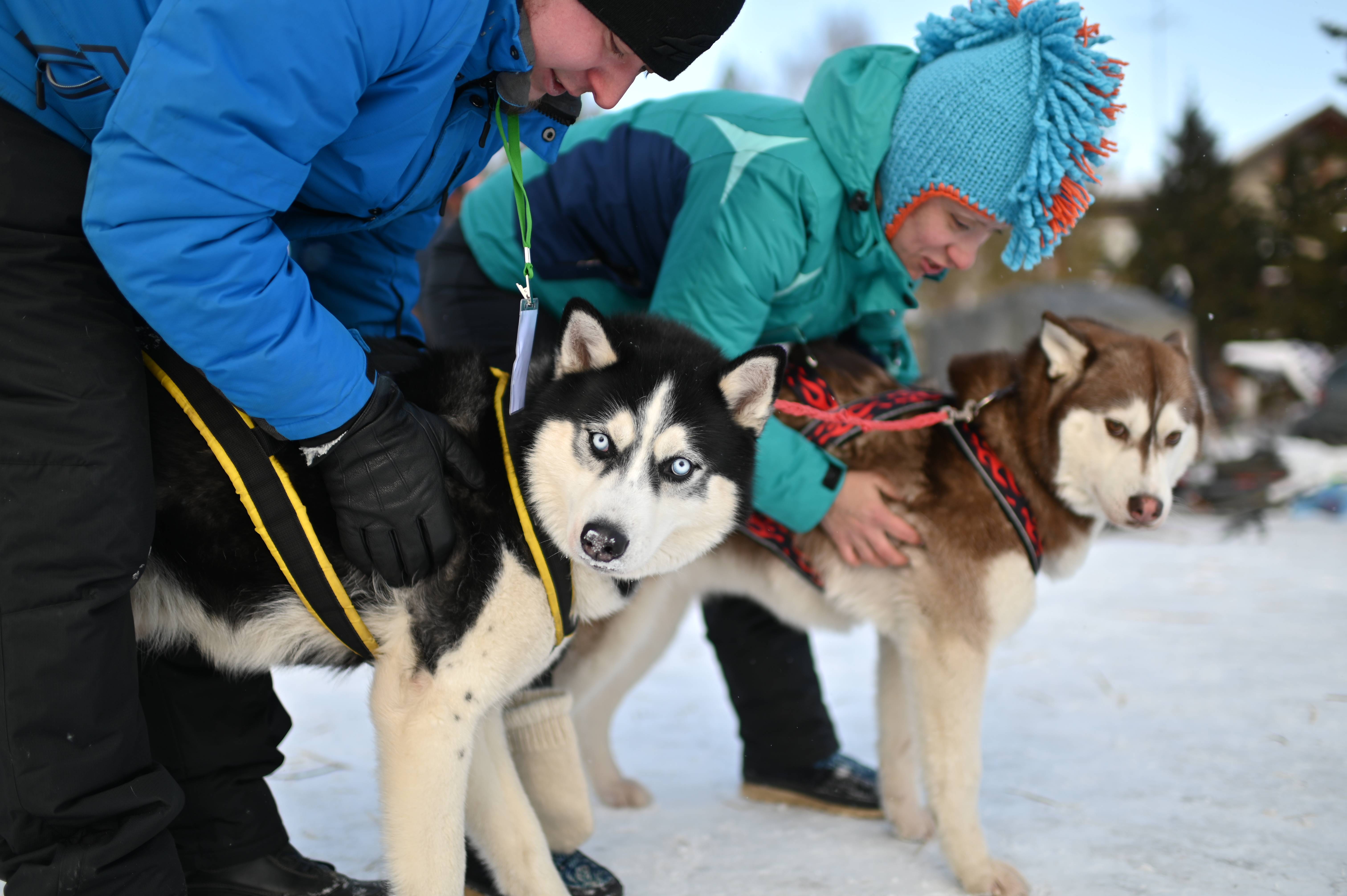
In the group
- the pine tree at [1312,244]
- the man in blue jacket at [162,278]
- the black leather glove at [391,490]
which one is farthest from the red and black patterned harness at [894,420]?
the pine tree at [1312,244]

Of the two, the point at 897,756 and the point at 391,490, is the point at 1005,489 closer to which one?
the point at 897,756

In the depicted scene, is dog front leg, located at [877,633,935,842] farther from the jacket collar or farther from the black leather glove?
the black leather glove

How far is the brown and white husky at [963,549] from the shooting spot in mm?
2553

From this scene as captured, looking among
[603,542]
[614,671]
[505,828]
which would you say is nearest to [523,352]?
[603,542]

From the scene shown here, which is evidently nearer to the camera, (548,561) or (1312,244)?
(548,561)

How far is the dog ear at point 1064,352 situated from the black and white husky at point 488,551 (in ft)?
3.59

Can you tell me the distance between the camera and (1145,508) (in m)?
2.56

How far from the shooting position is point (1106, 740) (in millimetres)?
3387

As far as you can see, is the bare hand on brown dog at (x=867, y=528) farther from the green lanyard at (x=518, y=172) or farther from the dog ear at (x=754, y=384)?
the green lanyard at (x=518, y=172)

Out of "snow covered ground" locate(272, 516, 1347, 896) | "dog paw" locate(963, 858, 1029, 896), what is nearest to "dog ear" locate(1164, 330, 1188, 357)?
"snow covered ground" locate(272, 516, 1347, 896)

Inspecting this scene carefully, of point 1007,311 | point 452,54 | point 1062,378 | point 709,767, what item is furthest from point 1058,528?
point 1007,311

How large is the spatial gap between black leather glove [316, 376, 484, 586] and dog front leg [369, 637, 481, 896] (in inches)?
8.9

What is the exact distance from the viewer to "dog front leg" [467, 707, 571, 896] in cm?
204

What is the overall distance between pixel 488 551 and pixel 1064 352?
1824 mm
